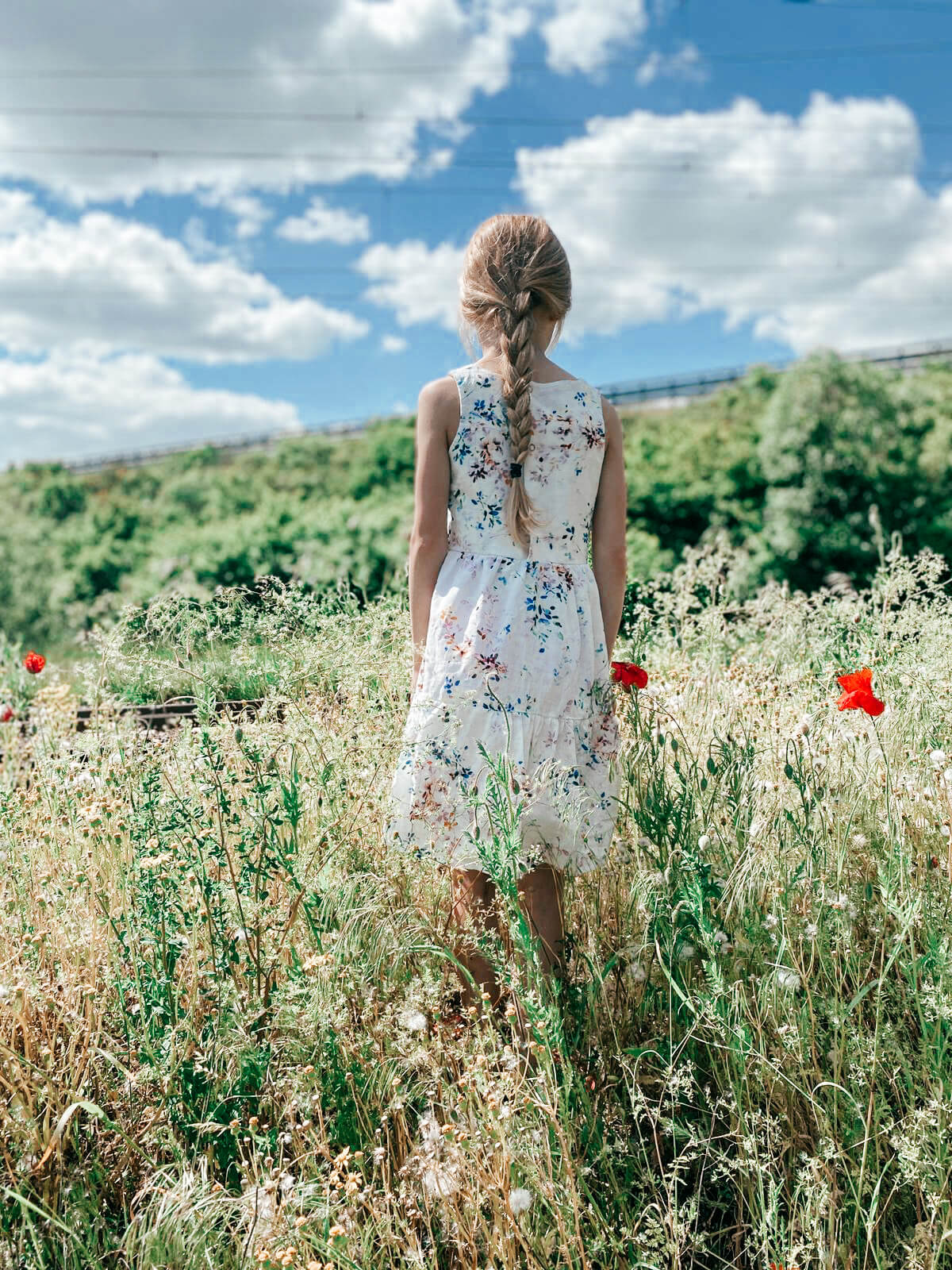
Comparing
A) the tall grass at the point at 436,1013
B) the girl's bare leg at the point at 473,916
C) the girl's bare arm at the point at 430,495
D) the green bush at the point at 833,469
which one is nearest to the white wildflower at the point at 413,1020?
the tall grass at the point at 436,1013

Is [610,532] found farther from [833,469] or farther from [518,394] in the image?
[833,469]

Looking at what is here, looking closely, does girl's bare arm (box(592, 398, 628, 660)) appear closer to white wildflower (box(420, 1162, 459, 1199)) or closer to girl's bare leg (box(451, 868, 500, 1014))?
girl's bare leg (box(451, 868, 500, 1014))

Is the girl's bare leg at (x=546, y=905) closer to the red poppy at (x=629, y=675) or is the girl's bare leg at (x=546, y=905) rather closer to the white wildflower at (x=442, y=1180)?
the red poppy at (x=629, y=675)

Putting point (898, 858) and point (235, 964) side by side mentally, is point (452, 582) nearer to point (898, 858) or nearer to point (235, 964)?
point (235, 964)

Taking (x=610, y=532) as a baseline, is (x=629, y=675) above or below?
below

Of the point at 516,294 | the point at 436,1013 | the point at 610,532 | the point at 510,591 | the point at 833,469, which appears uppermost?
the point at 833,469

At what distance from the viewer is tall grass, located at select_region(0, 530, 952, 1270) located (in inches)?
56.6

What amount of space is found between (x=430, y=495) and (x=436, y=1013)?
3.40 ft

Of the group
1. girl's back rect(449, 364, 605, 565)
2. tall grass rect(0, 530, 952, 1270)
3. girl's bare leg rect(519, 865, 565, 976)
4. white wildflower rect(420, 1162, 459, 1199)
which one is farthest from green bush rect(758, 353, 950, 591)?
white wildflower rect(420, 1162, 459, 1199)

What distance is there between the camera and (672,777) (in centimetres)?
240

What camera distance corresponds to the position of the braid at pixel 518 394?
203cm

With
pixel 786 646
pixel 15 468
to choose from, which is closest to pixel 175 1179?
pixel 786 646

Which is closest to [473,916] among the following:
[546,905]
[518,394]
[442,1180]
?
[546,905]

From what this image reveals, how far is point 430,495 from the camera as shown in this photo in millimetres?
2031
